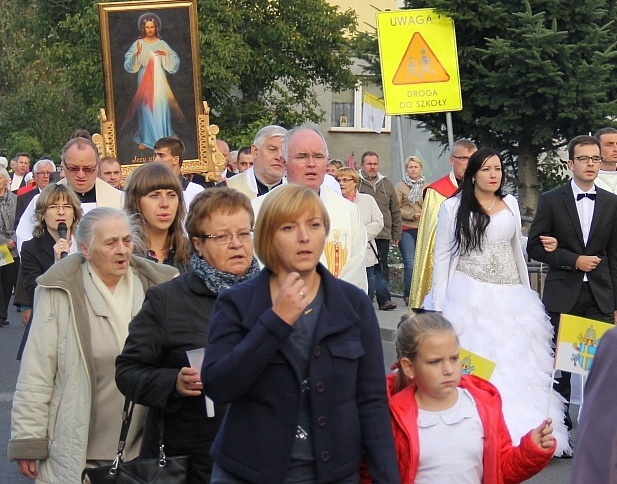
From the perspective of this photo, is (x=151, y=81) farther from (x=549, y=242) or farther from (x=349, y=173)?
(x=549, y=242)

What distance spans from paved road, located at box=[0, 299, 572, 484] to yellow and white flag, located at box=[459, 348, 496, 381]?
2754 mm

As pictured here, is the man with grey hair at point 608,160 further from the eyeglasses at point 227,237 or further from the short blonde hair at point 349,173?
the eyeglasses at point 227,237

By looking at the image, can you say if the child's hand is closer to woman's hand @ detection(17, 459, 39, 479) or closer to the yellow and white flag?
the yellow and white flag

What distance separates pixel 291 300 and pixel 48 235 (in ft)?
13.4

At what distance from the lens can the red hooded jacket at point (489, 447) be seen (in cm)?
427

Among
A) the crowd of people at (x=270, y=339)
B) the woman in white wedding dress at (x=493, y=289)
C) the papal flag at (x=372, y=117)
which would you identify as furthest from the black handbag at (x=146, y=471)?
the papal flag at (x=372, y=117)

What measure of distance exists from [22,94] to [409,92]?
2713 cm

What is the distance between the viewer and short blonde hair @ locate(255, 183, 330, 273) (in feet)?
12.2

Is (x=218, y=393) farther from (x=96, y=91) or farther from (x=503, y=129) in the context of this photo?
(x=96, y=91)

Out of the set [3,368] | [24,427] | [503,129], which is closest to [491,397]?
[24,427]

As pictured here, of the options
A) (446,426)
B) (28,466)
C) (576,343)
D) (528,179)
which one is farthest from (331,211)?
(528,179)

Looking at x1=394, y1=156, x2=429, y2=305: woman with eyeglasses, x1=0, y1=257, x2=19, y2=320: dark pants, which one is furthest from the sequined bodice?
x1=0, y1=257, x2=19, y2=320: dark pants

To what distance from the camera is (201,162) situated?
13555 mm

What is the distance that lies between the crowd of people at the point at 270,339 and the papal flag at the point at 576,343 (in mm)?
422
